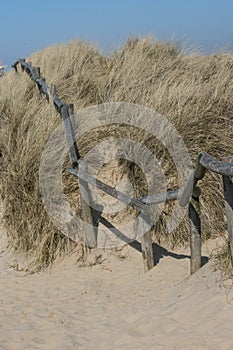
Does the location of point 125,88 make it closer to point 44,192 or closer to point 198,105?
point 198,105

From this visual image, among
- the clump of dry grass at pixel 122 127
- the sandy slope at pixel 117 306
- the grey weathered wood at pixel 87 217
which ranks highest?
the clump of dry grass at pixel 122 127

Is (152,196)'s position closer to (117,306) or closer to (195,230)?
(195,230)

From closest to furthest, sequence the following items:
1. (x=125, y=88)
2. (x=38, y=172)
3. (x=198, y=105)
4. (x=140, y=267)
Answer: (x=140, y=267) → (x=38, y=172) → (x=198, y=105) → (x=125, y=88)

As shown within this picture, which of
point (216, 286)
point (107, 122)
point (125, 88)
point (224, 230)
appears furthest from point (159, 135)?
point (216, 286)

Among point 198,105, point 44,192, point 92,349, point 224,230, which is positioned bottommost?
point 92,349

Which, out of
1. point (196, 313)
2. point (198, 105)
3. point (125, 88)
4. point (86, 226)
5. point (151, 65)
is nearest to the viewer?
point (196, 313)

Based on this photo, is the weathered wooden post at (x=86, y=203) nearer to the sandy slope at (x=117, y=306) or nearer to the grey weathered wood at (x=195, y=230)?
the sandy slope at (x=117, y=306)

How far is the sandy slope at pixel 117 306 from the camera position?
3.44 m

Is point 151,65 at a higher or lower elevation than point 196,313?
higher

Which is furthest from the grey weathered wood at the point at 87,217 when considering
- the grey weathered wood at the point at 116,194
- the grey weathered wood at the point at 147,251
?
the grey weathered wood at the point at 147,251

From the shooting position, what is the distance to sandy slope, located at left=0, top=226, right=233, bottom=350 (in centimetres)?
344

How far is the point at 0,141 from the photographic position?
6.95m

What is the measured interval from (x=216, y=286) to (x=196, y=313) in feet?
1.01

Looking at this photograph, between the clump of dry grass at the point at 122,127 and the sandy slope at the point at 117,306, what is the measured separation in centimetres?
43
